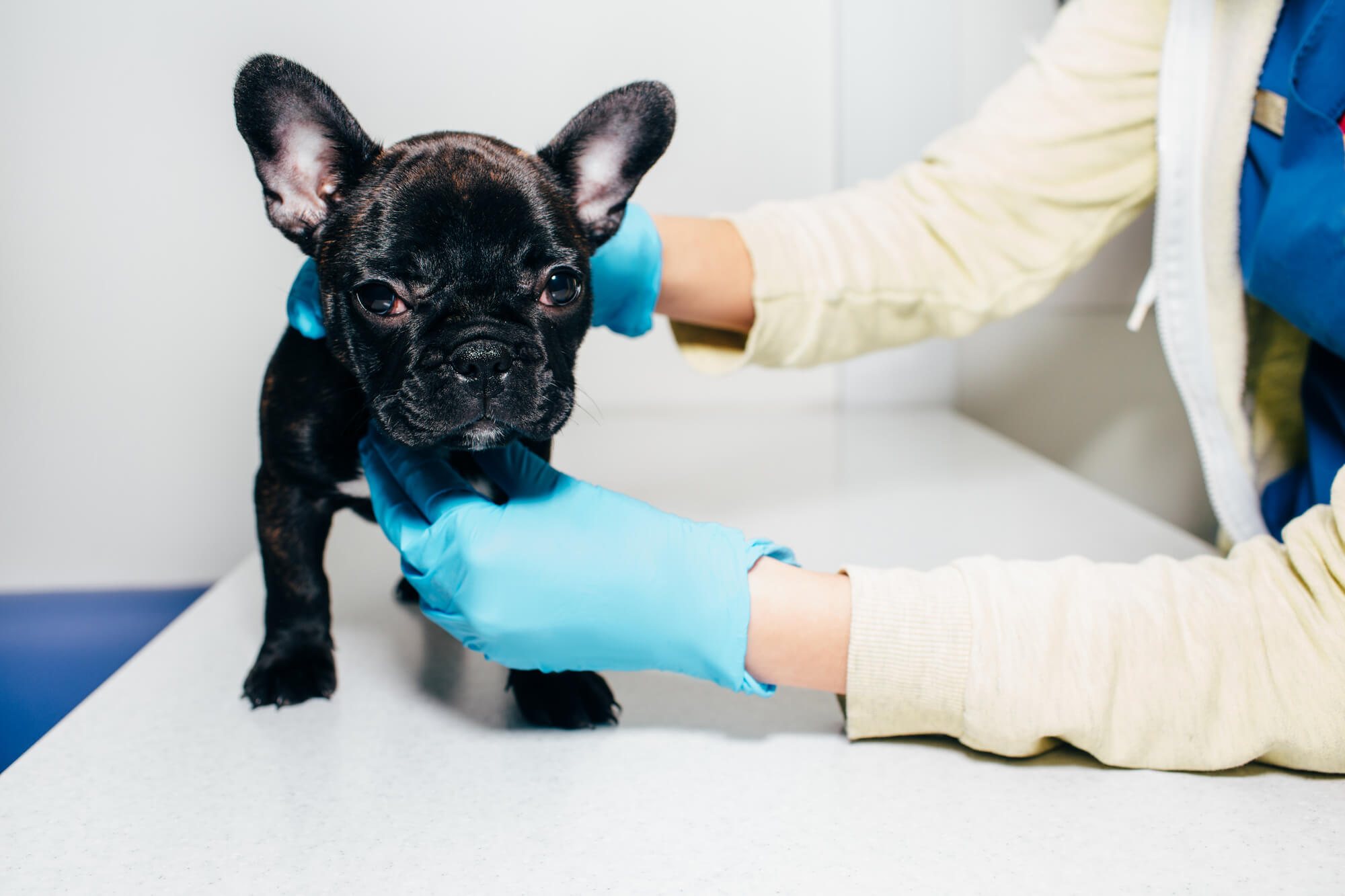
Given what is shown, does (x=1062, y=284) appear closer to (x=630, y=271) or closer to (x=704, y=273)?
(x=704, y=273)

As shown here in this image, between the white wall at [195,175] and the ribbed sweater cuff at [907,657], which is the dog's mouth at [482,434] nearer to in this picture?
the ribbed sweater cuff at [907,657]

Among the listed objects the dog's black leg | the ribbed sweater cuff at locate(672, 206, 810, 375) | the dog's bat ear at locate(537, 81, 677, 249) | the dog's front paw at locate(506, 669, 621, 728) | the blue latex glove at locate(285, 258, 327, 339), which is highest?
the dog's bat ear at locate(537, 81, 677, 249)

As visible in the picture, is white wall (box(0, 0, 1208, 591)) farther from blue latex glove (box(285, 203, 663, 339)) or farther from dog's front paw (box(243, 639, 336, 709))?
blue latex glove (box(285, 203, 663, 339))

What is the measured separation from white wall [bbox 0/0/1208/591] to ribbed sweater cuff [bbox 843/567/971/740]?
95 centimetres

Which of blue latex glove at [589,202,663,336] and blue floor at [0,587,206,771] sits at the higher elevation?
blue latex glove at [589,202,663,336]

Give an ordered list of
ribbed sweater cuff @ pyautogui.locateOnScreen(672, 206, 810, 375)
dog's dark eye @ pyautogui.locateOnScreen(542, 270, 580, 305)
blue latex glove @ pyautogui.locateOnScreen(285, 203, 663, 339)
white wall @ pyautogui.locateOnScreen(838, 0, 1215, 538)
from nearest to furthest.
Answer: dog's dark eye @ pyautogui.locateOnScreen(542, 270, 580, 305), blue latex glove @ pyautogui.locateOnScreen(285, 203, 663, 339), ribbed sweater cuff @ pyautogui.locateOnScreen(672, 206, 810, 375), white wall @ pyautogui.locateOnScreen(838, 0, 1215, 538)

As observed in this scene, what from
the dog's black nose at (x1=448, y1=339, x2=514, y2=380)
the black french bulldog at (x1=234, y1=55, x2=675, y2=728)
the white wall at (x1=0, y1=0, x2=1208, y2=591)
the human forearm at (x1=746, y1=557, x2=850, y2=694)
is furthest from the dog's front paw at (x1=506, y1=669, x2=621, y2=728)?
the white wall at (x1=0, y1=0, x2=1208, y2=591)

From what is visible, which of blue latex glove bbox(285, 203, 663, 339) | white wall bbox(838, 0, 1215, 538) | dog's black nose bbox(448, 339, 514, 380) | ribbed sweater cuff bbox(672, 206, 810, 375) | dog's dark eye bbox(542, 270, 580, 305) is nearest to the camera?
dog's black nose bbox(448, 339, 514, 380)

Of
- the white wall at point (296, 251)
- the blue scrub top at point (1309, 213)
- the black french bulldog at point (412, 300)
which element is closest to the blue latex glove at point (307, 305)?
the black french bulldog at point (412, 300)

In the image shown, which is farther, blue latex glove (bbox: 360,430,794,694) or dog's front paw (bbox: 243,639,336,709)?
dog's front paw (bbox: 243,639,336,709)

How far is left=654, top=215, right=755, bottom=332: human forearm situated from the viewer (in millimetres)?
1149

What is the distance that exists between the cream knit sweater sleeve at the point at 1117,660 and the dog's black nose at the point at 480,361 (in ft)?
1.14

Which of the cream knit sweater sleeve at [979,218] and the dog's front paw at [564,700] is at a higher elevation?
the cream knit sweater sleeve at [979,218]

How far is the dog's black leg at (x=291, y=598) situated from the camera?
2.84 ft
